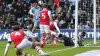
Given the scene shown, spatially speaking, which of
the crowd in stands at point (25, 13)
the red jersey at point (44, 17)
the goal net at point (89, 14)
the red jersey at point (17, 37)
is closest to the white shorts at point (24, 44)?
the red jersey at point (17, 37)

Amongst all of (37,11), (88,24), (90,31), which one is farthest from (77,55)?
(90,31)

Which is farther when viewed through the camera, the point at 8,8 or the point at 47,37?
the point at 8,8

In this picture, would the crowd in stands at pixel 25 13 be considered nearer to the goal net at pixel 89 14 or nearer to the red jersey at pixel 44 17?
the goal net at pixel 89 14

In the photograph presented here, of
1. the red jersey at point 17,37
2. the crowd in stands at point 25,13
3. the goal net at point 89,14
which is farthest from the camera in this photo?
the crowd in stands at point 25,13

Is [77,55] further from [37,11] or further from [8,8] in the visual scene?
[8,8]

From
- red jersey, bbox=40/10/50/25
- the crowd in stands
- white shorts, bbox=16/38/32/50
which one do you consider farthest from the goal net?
white shorts, bbox=16/38/32/50

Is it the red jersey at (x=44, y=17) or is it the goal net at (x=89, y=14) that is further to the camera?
the goal net at (x=89, y=14)

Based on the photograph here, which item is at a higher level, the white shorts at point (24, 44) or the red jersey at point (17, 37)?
the red jersey at point (17, 37)

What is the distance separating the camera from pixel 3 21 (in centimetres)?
3375

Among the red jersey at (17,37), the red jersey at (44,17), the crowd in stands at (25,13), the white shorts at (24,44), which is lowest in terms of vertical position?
the crowd in stands at (25,13)

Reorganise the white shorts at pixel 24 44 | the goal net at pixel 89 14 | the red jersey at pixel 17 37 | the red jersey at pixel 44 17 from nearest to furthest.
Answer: the white shorts at pixel 24 44
the red jersey at pixel 17 37
the red jersey at pixel 44 17
the goal net at pixel 89 14

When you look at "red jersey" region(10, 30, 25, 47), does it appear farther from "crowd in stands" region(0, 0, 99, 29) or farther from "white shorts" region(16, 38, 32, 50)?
"crowd in stands" region(0, 0, 99, 29)

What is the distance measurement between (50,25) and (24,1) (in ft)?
39.2

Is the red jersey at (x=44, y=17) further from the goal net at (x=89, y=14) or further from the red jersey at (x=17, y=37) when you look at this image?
the red jersey at (x=17, y=37)
